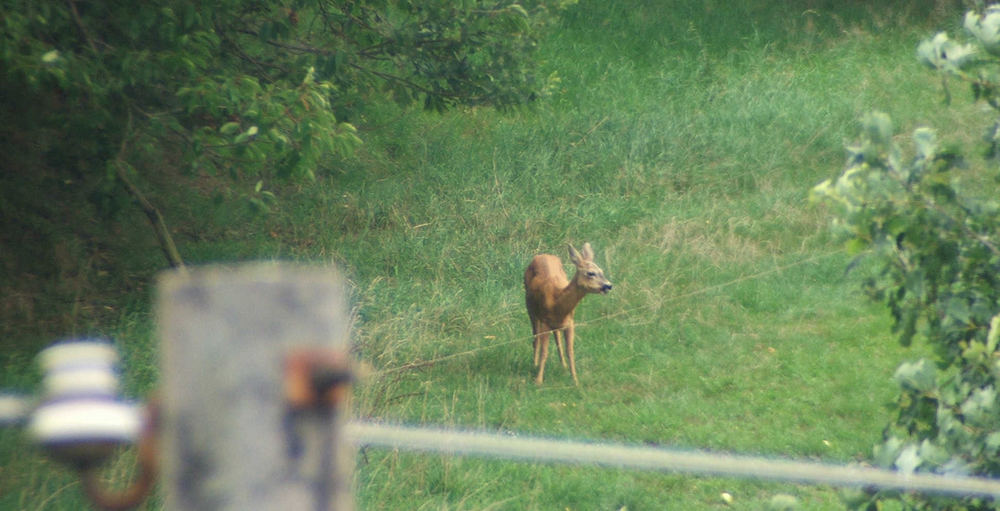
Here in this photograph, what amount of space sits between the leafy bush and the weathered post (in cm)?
235

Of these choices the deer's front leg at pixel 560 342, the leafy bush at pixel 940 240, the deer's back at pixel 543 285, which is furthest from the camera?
the deer's front leg at pixel 560 342

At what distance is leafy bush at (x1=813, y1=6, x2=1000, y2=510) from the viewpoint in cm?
295

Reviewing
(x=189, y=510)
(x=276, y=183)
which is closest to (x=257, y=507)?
(x=189, y=510)

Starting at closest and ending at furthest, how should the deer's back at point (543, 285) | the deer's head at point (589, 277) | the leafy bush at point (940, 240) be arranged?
the leafy bush at point (940, 240) < the deer's head at point (589, 277) < the deer's back at point (543, 285)

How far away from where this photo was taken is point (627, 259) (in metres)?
9.41

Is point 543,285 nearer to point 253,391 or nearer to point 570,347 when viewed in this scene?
point 570,347

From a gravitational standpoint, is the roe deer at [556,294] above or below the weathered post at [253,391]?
above

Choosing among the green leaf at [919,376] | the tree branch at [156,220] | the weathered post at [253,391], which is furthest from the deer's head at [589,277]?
the weathered post at [253,391]

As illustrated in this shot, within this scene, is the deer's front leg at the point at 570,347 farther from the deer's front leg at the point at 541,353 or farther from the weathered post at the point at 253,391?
the weathered post at the point at 253,391

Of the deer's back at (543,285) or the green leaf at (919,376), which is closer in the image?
the green leaf at (919,376)

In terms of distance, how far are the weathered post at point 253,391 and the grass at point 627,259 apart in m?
3.46

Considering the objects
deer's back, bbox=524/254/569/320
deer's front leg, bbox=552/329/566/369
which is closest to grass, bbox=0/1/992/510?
deer's front leg, bbox=552/329/566/369

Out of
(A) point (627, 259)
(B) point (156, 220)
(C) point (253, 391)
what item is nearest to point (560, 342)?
(A) point (627, 259)

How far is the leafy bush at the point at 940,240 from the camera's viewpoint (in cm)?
295
